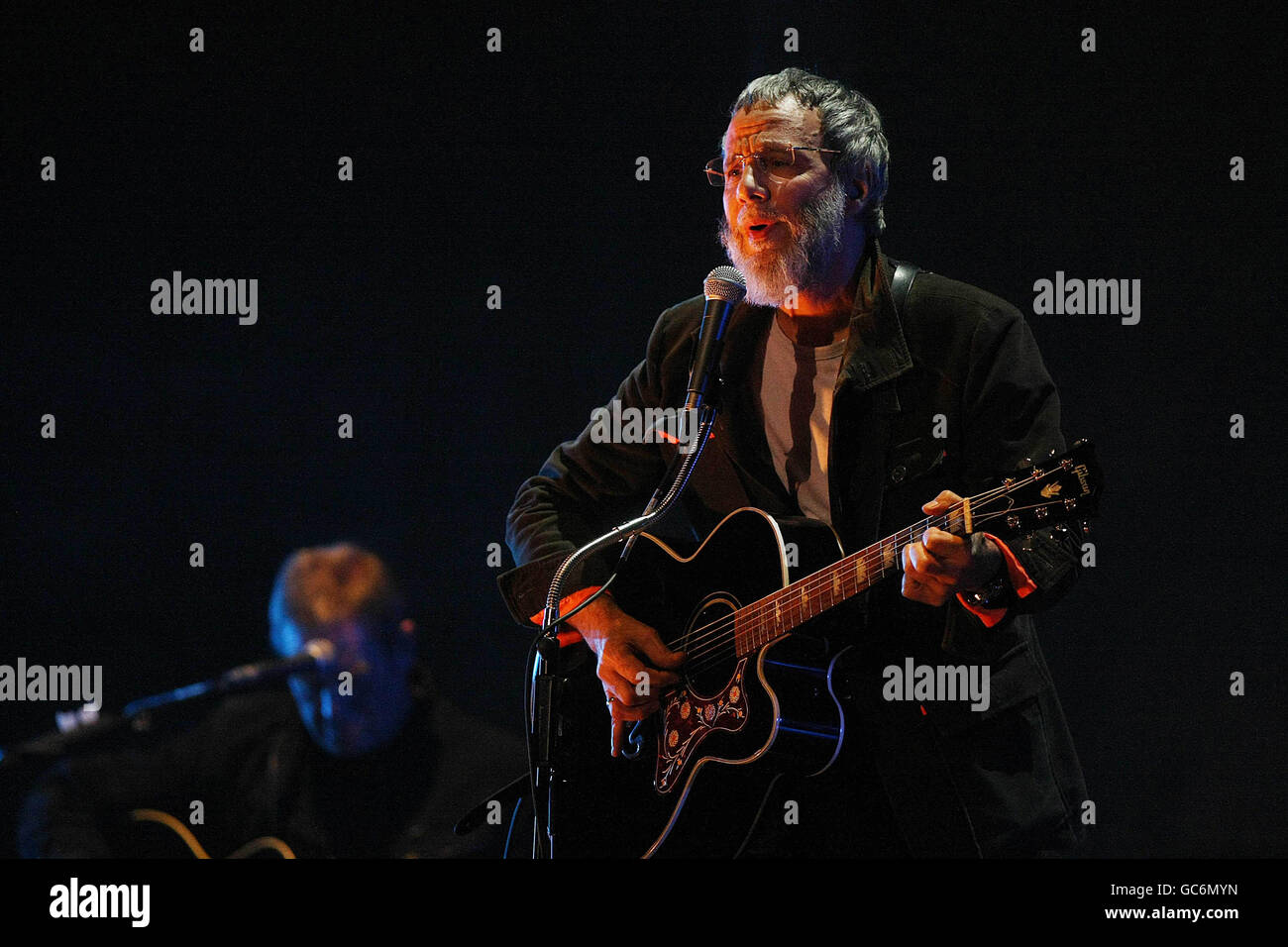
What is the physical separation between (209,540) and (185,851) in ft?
3.25

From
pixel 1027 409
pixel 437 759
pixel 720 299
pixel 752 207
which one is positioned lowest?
pixel 437 759

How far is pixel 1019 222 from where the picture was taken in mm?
→ 3346

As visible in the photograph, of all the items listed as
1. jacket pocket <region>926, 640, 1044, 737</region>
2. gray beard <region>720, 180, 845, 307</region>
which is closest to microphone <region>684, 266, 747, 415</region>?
gray beard <region>720, 180, 845, 307</region>

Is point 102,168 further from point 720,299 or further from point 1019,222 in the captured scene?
point 1019,222

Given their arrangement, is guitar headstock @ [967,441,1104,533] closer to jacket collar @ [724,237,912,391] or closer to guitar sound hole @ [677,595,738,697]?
jacket collar @ [724,237,912,391]

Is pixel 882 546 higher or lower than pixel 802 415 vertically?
lower

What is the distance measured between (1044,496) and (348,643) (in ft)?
6.09

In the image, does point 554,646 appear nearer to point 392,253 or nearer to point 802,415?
point 802,415

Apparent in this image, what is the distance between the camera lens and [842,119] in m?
2.74

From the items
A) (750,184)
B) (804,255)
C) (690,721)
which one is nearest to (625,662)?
(690,721)

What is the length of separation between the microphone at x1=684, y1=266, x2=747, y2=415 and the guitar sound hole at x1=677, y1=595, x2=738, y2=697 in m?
0.46

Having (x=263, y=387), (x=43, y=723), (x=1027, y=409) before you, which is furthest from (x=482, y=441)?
(x=1027, y=409)

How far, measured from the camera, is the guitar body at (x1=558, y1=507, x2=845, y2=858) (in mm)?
2383
